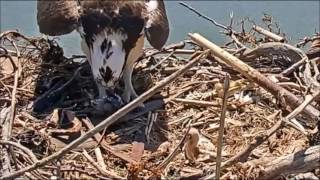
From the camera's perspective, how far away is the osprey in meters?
5.30

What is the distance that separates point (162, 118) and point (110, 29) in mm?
652

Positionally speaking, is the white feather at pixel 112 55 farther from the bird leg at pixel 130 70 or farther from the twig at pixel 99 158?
the twig at pixel 99 158

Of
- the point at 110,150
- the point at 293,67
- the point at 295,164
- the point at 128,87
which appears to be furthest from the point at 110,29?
the point at 295,164

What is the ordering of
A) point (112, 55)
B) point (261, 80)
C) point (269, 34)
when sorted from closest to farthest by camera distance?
point (261, 80)
point (112, 55)
point (269, 34)

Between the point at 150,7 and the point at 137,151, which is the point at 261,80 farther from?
the point at 150,7

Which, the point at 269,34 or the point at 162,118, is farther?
the point at 269,34

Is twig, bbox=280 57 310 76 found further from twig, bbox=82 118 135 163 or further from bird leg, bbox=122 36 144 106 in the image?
twig, bbox=82 118 135 163

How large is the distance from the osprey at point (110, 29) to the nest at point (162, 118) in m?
0.29

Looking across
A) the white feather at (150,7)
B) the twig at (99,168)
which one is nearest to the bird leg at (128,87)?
the white feather at (150,7)

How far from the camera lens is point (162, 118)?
18.3 feet

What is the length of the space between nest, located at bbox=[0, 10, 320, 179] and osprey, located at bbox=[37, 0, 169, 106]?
0.29m

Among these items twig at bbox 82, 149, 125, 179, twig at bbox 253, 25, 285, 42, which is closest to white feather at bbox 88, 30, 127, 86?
twig at bbox 82, 149, 125, 179

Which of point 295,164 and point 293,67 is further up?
point 293,67

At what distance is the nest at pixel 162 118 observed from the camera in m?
4.55
